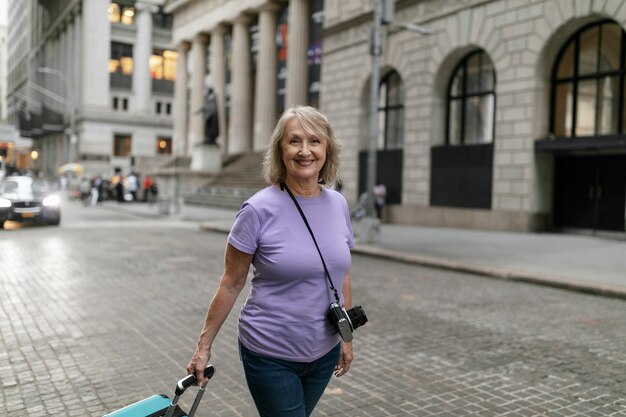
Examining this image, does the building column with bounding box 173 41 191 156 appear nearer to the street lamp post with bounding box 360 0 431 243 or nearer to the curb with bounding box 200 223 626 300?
the street lamp post with bounding box 360 0 431 243

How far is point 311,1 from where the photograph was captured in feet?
120

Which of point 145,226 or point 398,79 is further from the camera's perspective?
point 398,79

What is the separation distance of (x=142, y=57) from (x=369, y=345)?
7099 cm

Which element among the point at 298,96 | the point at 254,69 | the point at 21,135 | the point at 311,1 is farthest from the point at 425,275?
the point at 21,135

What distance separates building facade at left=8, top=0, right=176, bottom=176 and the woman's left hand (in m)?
61.7

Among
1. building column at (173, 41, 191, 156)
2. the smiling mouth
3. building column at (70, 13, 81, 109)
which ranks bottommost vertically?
the smiling mouth

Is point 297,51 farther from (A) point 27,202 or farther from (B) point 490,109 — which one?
(A) point 27,202

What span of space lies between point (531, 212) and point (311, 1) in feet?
77.3

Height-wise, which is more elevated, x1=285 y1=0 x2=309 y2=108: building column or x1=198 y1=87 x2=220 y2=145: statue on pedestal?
x1=285 y1=0 x2=309 y2=108: building column

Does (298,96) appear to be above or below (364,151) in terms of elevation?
above

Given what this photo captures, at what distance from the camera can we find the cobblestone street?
4.57 meters

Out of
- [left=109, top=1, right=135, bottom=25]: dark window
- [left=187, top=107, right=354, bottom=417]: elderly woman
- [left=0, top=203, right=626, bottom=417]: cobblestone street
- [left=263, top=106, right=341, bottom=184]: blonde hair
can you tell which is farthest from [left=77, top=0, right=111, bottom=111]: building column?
[left=187, top=107, right=354, bottom=417]: elderly woman

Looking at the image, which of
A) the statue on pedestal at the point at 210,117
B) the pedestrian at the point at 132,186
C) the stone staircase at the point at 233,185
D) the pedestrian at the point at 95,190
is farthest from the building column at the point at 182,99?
the pedestrian at the point at 95,190

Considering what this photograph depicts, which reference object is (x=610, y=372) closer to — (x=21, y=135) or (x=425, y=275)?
(x=425, y=275)
